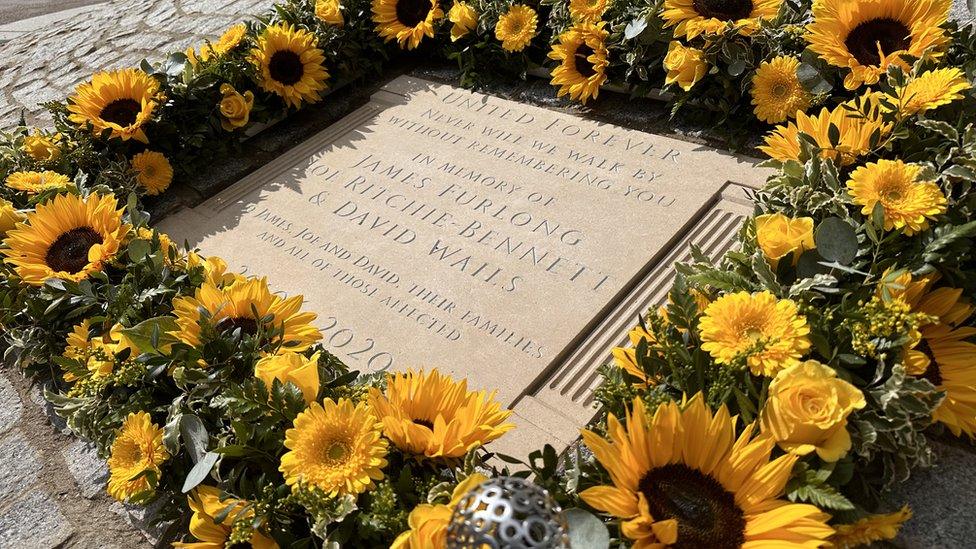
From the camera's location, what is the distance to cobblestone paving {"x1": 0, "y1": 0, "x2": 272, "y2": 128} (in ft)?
17.7

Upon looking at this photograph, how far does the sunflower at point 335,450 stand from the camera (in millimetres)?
1819

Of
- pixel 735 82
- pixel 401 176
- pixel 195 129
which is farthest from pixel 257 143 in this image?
pixel 735 82

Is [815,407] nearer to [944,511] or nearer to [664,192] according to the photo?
[944,511]

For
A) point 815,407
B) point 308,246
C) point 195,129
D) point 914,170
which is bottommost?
point 308,246

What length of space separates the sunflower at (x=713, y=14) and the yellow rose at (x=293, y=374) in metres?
2.46

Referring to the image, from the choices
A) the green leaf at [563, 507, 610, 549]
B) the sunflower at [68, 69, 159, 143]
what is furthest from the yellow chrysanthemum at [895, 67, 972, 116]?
the sunflower at [68, 69, 159, 143]

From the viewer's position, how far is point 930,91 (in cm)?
240

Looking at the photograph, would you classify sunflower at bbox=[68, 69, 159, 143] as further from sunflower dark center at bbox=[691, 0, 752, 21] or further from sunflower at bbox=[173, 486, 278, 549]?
sunflower dark center at bbox=[691, 0, 752, 21]

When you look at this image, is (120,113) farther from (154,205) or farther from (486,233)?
(486,233)

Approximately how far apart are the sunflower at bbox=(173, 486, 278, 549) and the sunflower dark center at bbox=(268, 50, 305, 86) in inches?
116

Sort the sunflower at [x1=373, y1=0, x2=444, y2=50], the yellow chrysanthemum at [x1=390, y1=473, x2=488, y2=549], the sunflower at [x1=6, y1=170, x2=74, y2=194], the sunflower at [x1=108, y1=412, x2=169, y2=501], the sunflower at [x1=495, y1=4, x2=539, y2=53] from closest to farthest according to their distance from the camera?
the yellow chrysanthemum at [x1=390, y1=473, x2=488, y2=549] → the sunflower at [x1=108, y1=412, x2=169, y2=501] → the sunflower at [x1=6, y1=170, x2=74, y2=194] → the sunflower at [x1=495, y1=4, x2=539, y2=53] → the sunflower at [x1=373, y1=0, x2=444, y2=50]

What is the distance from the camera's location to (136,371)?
2354mm

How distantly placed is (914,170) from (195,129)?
356cm

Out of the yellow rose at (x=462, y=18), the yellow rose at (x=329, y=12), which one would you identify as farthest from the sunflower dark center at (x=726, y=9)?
the yellow rose at (x=329, y=12)
